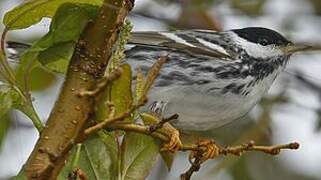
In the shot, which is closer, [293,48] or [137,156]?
[137,156]

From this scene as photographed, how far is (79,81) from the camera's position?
1.50m

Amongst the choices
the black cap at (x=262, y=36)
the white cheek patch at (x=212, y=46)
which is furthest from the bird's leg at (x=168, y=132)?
the black cap at (x=262, y=36)

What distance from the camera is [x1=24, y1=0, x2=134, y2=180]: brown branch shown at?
4.59 ft

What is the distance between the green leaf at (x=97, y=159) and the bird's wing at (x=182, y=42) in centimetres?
161

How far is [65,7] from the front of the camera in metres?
1.65

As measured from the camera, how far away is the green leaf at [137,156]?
1.65 m

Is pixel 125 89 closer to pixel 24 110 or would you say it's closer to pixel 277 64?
pixel 24 110

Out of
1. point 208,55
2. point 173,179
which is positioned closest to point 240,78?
point 208,55

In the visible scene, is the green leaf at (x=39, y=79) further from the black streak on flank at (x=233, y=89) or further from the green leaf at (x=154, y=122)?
the black streak on flank at (x=233, y=89)

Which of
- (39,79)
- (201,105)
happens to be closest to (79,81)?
(39,79)

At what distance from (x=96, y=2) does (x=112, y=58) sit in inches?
6.8

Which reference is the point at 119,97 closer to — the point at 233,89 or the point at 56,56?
the point at 56,56

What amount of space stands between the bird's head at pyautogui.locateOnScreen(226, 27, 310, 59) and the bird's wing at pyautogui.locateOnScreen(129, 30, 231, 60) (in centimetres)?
17

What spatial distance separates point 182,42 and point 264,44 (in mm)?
539
